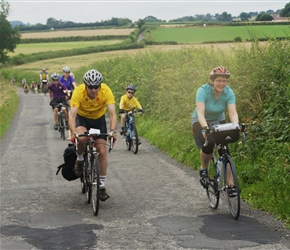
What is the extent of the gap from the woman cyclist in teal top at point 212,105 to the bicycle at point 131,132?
6.56 meters

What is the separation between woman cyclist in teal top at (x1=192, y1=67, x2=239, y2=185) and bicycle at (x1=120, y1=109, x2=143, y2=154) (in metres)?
6.56

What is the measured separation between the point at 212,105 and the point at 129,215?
6.70 feet

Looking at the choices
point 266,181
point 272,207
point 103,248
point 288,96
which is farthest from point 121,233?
point 288,96

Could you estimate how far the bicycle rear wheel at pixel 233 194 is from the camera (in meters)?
7.90

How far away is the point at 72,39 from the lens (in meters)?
116

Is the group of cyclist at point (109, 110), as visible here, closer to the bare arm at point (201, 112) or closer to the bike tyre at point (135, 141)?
the bare arm at point (201, 112)

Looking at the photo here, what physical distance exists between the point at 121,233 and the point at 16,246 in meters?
1.35

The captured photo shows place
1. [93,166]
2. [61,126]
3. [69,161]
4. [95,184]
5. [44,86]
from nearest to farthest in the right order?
[95,184] < [93,166] < [69,161] < [61,126] < [44,86]

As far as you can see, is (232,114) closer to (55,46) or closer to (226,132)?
(226,132)

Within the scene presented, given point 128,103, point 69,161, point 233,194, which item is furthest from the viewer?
point 128,103

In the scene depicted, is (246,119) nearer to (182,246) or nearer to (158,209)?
(158,209)

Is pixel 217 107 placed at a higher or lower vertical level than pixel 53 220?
higher

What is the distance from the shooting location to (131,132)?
1585 centimetres

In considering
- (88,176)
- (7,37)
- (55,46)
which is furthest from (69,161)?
(7,37)
